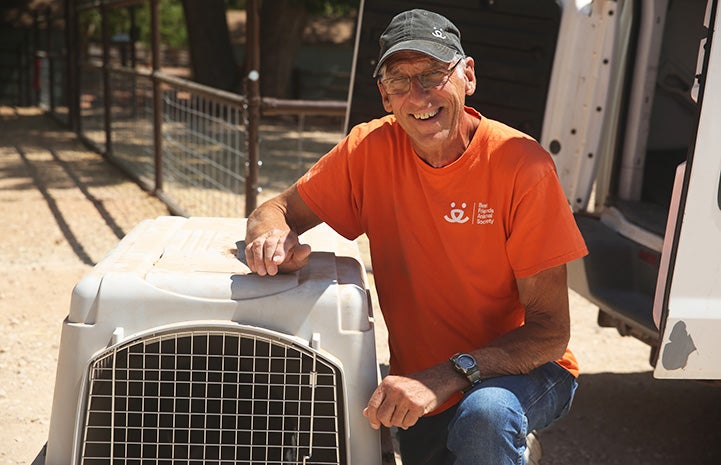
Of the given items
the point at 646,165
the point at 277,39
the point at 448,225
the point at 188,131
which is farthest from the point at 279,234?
the point at 277,39

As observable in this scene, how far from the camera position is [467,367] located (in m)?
2.54

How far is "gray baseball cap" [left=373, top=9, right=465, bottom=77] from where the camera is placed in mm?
2627

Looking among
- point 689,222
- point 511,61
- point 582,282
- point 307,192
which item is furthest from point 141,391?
point 511,61

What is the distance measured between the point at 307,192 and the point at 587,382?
2.36 meters

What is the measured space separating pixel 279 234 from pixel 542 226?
2.33 ft

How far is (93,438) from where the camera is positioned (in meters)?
2.58

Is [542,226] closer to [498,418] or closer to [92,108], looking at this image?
[498,418]

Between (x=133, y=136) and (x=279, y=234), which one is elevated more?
(x=279, y=234)

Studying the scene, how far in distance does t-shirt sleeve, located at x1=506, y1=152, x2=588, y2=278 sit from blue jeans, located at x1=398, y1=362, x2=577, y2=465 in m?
0.31

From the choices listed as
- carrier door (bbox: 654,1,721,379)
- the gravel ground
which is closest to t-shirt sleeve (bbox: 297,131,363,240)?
carrier door (bbox: 654,1,721,379)

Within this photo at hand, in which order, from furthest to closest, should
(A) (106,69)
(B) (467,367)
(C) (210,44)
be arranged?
(C) (210,44) → (A) (106,69) → (B) (467,367)

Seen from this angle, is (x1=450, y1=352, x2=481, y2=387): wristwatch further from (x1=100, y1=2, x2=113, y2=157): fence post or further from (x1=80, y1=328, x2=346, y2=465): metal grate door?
(x1=100, y1=2, x2=113, y2=157): fence post

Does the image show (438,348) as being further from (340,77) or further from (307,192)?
(340,77)

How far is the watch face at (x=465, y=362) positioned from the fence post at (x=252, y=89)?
11.3 ft
